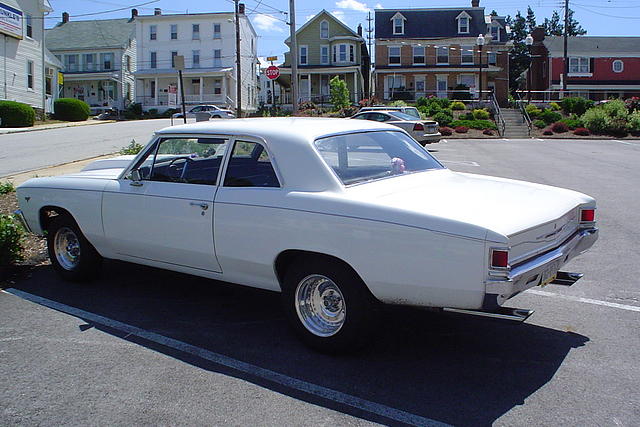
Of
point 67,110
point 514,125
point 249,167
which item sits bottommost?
point 249,167

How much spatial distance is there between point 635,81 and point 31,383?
217 ft

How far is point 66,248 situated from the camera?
6598 millimetres

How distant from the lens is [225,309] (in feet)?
18.9

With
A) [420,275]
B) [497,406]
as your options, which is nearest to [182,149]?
[420,275]

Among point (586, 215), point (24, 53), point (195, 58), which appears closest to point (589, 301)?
point (586, 215)

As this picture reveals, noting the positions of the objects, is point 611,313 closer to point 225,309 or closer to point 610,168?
point 225,309

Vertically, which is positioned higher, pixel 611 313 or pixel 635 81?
pixel 635 81

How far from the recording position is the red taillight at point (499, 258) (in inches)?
150

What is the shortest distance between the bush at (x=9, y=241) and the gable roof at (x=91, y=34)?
58216mm

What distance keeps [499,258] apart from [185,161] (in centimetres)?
301

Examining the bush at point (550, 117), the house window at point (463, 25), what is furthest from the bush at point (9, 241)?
the house window at point (463, 25)

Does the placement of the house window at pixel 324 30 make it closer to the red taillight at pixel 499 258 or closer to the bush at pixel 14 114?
the bush at pixel 14 114

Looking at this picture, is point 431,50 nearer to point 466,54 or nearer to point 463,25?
point 466,54

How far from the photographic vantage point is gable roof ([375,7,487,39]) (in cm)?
5412
